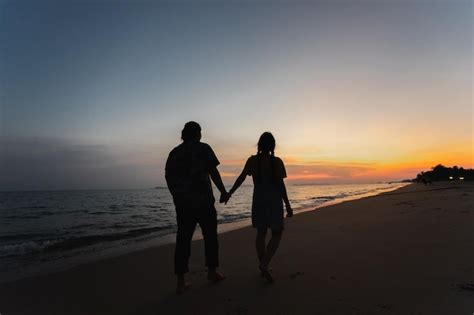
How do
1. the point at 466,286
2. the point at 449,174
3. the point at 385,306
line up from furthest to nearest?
the point at 449,174, the point at 466,286, the point at 385,306

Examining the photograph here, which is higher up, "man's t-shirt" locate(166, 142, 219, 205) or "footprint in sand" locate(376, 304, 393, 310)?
"man's t-shirt" locate(166, 142, 219, 205)

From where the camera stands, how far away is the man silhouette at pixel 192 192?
4.25 meters

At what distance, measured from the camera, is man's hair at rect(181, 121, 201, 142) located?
14.5 ft

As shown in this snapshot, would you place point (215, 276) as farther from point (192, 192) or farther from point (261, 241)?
point (192, 192)

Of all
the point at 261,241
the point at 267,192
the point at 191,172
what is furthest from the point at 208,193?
the point at 261,241

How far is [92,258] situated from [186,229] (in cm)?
412

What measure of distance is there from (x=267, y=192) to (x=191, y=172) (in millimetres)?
1053

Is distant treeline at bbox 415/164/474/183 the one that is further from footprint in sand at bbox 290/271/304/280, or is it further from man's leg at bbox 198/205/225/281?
man's leg at bbox 198/205/225/281

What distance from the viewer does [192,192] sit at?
427cm

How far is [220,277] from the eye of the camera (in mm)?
4363

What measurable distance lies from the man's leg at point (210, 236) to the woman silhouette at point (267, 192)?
43cm

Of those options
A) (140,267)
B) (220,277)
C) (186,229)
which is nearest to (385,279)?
(220,277)

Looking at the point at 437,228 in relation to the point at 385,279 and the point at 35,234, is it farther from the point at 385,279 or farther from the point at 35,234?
the point at 35,234

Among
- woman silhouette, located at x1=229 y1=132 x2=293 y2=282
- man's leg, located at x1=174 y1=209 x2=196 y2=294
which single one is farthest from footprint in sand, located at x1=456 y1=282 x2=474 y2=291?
man's leg, located at x1=174 y1=209 x2=196 y2=294
